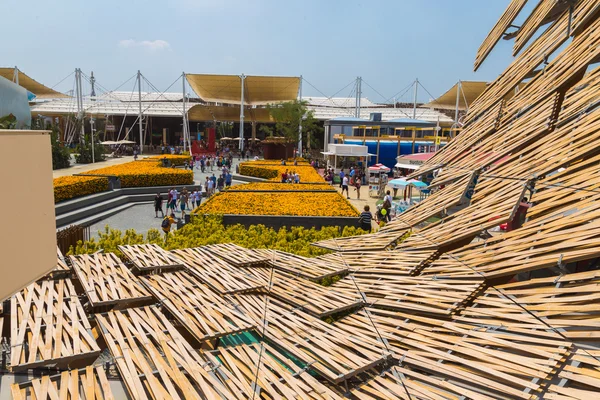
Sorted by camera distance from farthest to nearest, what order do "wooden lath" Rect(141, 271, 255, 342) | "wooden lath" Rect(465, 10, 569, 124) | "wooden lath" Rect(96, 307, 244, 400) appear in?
"wooden lath" Rect(465, 10, 569, 124), "wooden lath" Rect(141, 271, 255, 342), "wooden lath" Rect(96, 307, 244, 400)

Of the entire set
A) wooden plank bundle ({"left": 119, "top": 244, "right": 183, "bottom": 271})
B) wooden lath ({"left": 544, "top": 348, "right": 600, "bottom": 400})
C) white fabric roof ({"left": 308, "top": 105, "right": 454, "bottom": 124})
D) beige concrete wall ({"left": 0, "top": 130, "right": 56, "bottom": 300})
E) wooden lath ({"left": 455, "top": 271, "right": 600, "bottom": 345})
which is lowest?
wooden plank bundle ({"left": 119, "top": 244, "right": 183, "bottom": 271})

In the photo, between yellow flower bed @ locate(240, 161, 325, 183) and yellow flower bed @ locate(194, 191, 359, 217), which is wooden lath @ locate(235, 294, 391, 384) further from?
yellow flower bed @ locate(240, 161, 325, 183)

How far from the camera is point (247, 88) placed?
187ft

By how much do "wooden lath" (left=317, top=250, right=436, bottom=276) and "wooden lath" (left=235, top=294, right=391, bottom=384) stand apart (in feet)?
5.32

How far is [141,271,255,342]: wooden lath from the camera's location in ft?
→ 16.1

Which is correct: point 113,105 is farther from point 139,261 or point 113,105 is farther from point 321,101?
point 139,261

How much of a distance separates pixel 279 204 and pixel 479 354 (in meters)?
11.5

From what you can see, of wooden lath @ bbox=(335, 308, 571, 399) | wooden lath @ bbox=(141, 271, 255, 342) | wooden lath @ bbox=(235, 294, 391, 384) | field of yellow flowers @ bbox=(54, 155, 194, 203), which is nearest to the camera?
wooden lath @ bbox=(335, 308, 571, 399)

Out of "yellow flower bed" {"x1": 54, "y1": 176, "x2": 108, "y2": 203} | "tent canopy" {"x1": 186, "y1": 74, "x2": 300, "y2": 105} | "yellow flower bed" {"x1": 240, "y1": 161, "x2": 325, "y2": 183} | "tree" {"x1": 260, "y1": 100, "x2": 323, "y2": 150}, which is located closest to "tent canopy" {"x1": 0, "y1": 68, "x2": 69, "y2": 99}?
"tent canopy" {"x1": 186, "y1": 74, "x2": 300, "y2": 105}

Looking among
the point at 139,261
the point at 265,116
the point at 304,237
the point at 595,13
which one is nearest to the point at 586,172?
the point at 595,13

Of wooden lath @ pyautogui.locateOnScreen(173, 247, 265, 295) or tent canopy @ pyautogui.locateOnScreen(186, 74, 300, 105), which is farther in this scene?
tent canopy @ pyautogui.locateOnScreen(186, 74, 300, 105)

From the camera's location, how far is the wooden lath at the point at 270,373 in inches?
151

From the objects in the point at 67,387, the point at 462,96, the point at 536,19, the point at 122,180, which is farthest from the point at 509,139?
the point at 462,96

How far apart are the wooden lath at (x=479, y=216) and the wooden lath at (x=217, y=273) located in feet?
8.83
